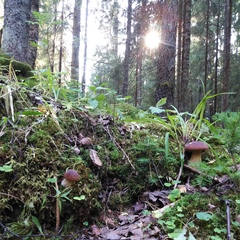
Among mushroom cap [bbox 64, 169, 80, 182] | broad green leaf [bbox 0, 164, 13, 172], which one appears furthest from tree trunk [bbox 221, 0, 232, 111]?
broad green leaf [bbox 0, 164, 13, 172]

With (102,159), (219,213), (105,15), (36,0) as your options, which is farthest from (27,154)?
(105,15)

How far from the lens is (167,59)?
6191mm

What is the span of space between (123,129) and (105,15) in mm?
14341

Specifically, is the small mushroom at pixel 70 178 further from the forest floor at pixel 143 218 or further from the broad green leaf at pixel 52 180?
the forest floor at pixel 143 218

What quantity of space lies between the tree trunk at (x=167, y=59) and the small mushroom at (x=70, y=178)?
4866 millimetres

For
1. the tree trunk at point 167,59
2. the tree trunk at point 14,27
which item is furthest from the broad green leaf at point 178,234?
the tree trunk at point 167,59

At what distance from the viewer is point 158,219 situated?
136 centimetres

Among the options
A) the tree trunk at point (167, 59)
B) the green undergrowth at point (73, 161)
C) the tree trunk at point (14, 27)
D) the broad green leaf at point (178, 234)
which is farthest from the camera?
the tree trunk at point (167, 59)

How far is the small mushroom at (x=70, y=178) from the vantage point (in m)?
1.41

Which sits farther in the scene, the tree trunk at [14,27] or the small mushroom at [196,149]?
the tree trunk at [14,27]

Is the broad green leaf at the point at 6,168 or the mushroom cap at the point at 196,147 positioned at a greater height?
the mushroom cap at the point at 196,147

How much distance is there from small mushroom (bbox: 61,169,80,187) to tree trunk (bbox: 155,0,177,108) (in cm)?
487

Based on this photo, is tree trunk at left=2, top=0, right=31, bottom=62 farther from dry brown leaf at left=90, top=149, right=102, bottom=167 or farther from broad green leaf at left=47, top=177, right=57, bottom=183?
broad green leaf at left=47, top=177, right=57, bottom=183

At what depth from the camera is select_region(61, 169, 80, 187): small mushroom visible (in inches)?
55.7
